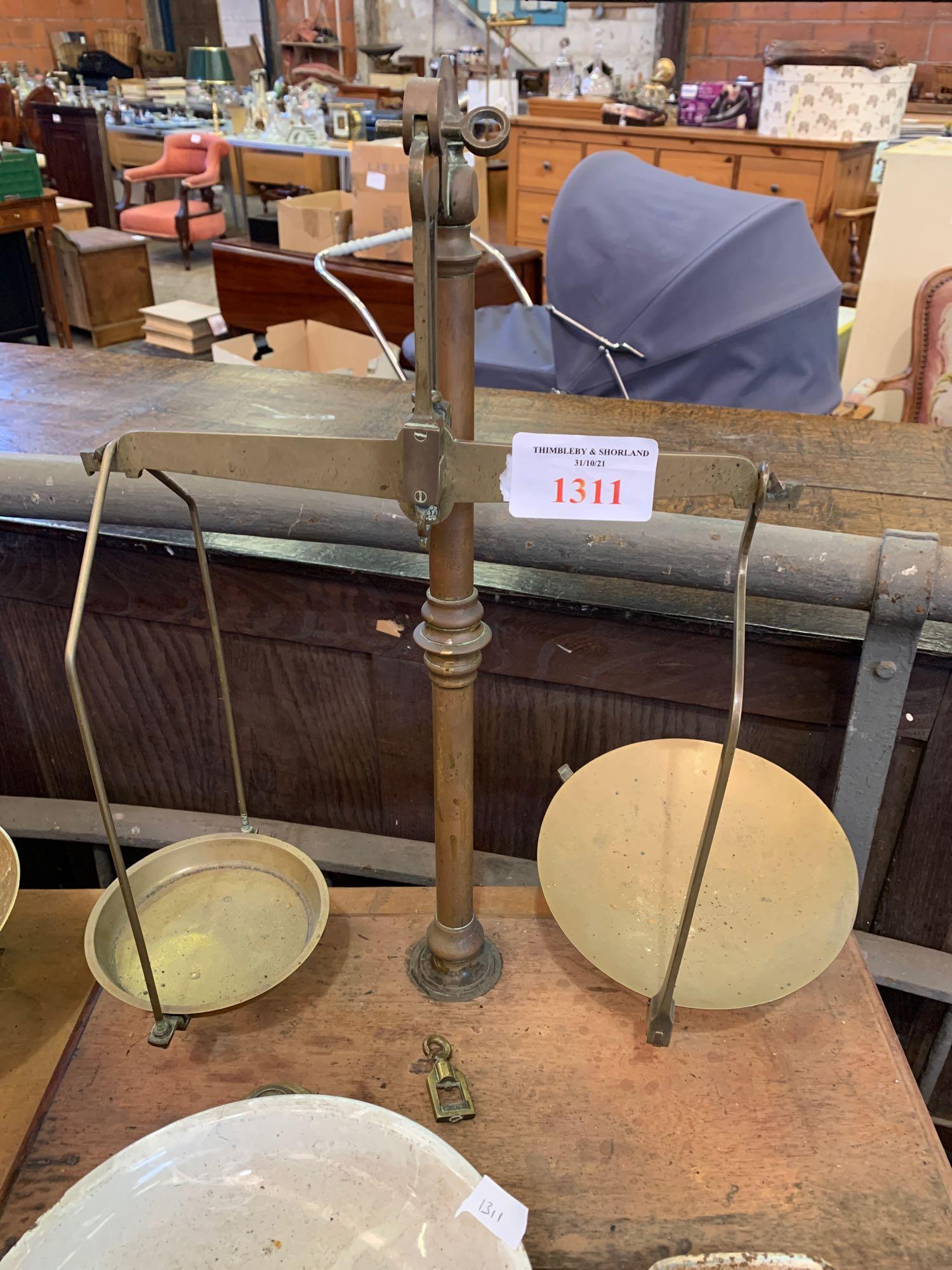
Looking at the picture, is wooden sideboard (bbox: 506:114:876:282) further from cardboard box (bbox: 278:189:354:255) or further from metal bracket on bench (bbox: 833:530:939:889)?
metal bracket on bench (bbox: 833:530:939:889)

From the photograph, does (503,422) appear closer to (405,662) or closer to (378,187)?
(405,662)

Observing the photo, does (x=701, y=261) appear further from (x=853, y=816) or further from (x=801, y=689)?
(x=853, y=816)

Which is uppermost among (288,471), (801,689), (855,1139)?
(288,471)

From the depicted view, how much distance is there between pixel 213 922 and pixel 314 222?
3555mm

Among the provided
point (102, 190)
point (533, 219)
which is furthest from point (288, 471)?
point (102, 190)

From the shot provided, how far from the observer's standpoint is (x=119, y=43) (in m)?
8.63

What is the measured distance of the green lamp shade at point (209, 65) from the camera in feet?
24.9

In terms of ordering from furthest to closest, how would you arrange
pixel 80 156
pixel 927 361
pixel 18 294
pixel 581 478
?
pixel 80 156, pixel 18 294, pixel 927 361, pixel 581 478

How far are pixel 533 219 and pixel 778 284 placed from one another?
3520 mm

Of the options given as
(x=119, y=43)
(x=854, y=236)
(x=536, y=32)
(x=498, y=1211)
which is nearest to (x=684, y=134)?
(x=854, y=236)

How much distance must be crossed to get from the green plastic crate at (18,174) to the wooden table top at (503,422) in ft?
10.2

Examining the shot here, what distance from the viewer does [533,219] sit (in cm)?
517

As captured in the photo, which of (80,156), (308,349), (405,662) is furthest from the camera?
(80,156)

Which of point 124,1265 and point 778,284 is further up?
point 778,284
